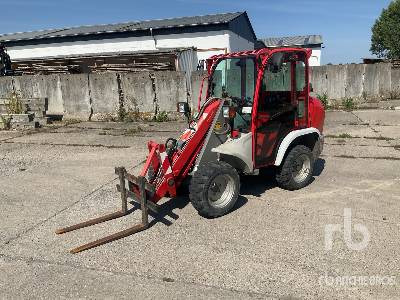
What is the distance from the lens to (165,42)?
27031 millimetres

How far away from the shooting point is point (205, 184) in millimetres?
4727

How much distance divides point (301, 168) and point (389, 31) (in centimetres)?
4767

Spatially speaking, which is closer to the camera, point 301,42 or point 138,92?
point 138,92

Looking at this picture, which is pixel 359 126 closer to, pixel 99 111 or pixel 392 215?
pixel 392 215

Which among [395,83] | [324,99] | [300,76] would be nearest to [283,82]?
[300,76]

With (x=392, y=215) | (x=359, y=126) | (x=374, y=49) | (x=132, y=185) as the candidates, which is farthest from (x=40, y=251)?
(x=374, y=49)

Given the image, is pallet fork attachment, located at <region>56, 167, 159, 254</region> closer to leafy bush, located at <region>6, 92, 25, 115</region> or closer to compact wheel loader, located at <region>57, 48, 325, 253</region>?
compact wheel loader, located at <region>57, 48, 325, 253</region>

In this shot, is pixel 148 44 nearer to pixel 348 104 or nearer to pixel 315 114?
pixel 348 104

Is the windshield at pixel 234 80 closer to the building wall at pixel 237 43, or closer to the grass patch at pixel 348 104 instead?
the grass patch at pixel 348 104

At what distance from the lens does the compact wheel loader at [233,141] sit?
4934 millimetres

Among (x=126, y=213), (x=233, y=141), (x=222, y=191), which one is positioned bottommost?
(x=126, y=213)

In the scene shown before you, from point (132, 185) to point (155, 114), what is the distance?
8.57 metres

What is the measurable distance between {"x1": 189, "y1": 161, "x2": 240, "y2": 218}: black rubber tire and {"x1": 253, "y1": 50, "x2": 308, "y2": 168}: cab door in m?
0.68
